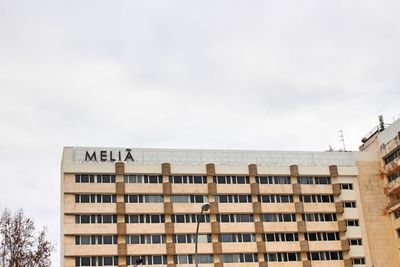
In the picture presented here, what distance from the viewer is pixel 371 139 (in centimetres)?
9825

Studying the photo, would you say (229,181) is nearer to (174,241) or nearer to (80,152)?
(174,241)

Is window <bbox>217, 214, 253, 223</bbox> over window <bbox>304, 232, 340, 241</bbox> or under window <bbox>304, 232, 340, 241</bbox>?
over

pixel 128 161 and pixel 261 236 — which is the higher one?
pixel 128 161

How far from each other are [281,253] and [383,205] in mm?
16474

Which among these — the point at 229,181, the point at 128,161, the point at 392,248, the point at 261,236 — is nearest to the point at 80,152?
the point at 128,161

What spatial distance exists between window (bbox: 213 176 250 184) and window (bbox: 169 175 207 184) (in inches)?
70.7

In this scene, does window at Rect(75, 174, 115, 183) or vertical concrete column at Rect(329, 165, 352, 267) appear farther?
vertical concrete column at Rect(329, 165, 352, 267)

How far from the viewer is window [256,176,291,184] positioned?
303 ft

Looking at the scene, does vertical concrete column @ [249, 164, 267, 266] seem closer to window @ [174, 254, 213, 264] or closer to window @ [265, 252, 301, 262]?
window @ [265, 252, 301, 262]

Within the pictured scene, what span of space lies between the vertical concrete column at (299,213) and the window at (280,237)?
0.86 meters

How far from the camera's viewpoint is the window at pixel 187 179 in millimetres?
89062

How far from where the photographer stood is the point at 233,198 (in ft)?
297

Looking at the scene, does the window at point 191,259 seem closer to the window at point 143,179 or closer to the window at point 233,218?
the window at point 233,218

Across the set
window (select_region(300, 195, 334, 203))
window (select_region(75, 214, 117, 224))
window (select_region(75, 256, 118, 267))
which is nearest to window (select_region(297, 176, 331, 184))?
window (select_region(300, 195, 334, 203))
